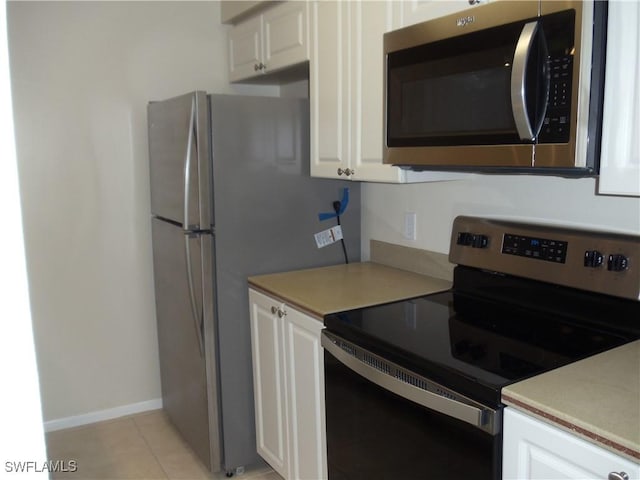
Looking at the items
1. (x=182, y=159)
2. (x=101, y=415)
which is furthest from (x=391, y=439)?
(x=101, y=415)

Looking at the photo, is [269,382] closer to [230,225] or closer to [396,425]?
[230,225]

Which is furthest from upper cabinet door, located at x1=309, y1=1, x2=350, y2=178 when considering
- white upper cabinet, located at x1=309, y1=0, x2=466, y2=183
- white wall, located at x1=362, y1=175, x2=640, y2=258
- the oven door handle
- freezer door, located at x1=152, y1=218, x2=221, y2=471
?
the oven door handle

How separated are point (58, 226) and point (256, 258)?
117cm

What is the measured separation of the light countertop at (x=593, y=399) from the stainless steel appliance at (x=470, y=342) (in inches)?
1.9

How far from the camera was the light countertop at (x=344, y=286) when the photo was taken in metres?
2.08

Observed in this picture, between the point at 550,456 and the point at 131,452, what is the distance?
225 cm

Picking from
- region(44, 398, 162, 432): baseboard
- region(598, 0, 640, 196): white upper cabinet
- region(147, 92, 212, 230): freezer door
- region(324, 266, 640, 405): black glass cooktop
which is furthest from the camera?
region(44, 398, 162, 432): baseboard

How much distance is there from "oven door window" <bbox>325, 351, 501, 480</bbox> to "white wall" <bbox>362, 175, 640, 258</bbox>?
2.52ft

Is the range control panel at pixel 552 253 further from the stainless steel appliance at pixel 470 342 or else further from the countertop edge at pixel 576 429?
the countertop edge at pixel 576 429

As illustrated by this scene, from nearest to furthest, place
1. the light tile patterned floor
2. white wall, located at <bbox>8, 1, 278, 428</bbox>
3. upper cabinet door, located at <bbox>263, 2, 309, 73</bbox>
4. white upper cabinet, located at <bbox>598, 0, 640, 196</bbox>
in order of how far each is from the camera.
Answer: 1. white upper cabinet, located at <bbox>598, 0, 640, 196</bbox>
2. upper cabinet door, located at <bbox>263, 2, 309, 73</bbox>
3. the light tile patterned floor
4. white wall, located at <bbox>8, 1, 278, 428</bbox>

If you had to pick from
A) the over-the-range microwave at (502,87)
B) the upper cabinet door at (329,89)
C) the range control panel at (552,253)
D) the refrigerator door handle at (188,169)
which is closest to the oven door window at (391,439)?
the range control panel at (552,253)

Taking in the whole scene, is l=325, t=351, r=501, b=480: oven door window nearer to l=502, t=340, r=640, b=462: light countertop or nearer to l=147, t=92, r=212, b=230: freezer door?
l=502, t=340, r=640, b=462: light countertop

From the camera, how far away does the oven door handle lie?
1329 millimetres

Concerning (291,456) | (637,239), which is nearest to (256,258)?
(291,456)
